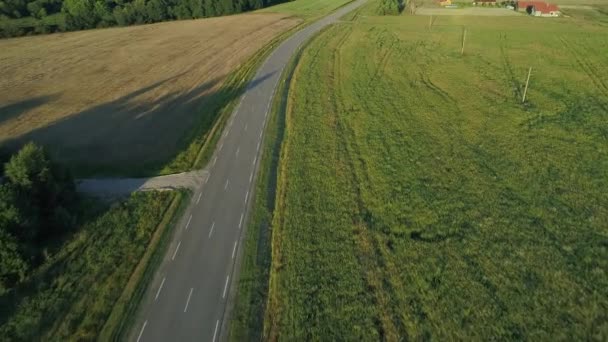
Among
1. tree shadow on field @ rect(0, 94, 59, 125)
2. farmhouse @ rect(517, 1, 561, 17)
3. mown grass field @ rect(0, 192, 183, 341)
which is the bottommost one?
mown grass field @ rect(0, 192, 183, 341)

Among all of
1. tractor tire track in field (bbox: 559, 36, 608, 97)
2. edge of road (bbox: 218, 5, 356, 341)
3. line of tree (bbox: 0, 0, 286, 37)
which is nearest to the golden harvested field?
edge of road (bbox: 218, 5, 356, 341)

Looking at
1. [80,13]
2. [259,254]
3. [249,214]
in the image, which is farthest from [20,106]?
[80,13]

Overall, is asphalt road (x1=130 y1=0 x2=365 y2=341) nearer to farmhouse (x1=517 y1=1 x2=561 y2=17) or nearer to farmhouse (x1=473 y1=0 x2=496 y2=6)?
farmhouse (x1=517 y1=1 x2=561 y2=17)

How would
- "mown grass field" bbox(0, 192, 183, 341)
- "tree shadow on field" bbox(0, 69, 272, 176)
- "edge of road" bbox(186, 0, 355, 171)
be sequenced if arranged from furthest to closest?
"edge of road" bbox(186, 0, 355, 171) → "tree shadow on field" bbox(0, 69, 272, 176) → "mown grass field" bbox(0, 192, 183, 341)

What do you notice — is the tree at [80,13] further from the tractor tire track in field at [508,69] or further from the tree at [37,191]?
Result: the tractor tire track in field at [508,69]

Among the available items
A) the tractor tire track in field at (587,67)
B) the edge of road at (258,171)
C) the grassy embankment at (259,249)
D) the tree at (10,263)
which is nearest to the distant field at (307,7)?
the edge of road at (258,171)
